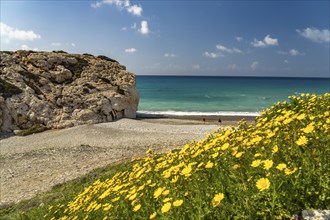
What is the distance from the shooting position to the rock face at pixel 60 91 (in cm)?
3991

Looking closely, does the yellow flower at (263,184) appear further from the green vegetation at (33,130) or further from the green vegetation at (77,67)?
the green vegetation at (77,67)

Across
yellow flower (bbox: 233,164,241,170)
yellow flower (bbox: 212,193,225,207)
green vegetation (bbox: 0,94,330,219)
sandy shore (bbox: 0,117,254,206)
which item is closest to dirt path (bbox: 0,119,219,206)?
sandy shore (bbox: 0,117,254,206)

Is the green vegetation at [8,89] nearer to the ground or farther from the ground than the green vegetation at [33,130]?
farther from the ground

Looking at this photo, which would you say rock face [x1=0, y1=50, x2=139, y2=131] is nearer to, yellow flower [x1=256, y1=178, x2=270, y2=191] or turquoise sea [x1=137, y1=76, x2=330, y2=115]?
turquoise sea [x1=137, y1=76, x2=330, y2=115]

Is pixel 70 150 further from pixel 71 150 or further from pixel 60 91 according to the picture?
pixel 60 91

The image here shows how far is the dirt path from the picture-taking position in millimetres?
20125

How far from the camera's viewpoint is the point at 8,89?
40.8 meters

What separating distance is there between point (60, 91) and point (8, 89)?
617 cm

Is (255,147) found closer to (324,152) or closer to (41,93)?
(324,152)

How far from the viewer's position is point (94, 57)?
5484cm

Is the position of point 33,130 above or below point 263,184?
below

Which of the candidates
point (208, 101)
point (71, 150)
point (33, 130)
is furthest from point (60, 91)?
point (208, 101)

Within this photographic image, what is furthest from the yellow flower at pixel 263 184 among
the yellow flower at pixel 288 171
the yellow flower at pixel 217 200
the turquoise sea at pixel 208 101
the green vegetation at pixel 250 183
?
the turquoise sea at pixel 208 101

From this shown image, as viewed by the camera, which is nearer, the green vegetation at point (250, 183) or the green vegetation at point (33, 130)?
the green vegetation at point (250, 183)
